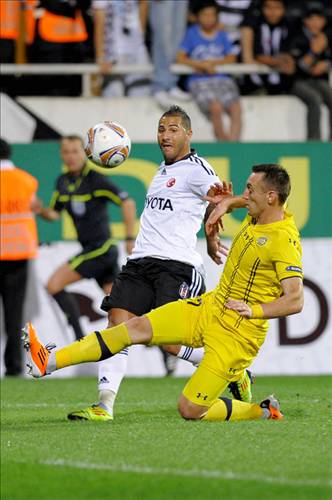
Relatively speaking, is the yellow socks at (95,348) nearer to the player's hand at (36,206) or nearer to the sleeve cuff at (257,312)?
the sleeve cuff at (257,312)

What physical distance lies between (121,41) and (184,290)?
7.61 m

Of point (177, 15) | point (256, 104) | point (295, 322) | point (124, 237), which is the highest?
point (177, 15)

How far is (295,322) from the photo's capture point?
45.3 ft

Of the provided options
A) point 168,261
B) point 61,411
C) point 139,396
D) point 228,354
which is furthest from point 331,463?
point 139,396

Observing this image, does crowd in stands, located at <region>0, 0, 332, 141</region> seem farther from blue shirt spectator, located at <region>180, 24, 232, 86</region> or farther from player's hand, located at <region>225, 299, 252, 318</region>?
player's hand, located at <region>225, 299, 252, 318</region>

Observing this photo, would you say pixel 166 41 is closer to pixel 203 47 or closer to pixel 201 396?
pixel 203 47

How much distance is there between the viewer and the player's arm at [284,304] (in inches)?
292

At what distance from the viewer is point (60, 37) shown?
15.3m

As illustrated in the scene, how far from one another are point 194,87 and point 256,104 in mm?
805

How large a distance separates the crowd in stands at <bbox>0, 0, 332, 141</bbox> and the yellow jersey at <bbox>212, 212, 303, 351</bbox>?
7.33 meters

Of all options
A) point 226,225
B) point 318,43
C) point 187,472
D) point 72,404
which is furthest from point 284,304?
point 318,43

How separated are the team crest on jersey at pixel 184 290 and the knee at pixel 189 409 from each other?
101 cm

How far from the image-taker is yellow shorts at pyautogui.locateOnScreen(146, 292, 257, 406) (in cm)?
778

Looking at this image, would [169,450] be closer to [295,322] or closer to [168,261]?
[168,261]
